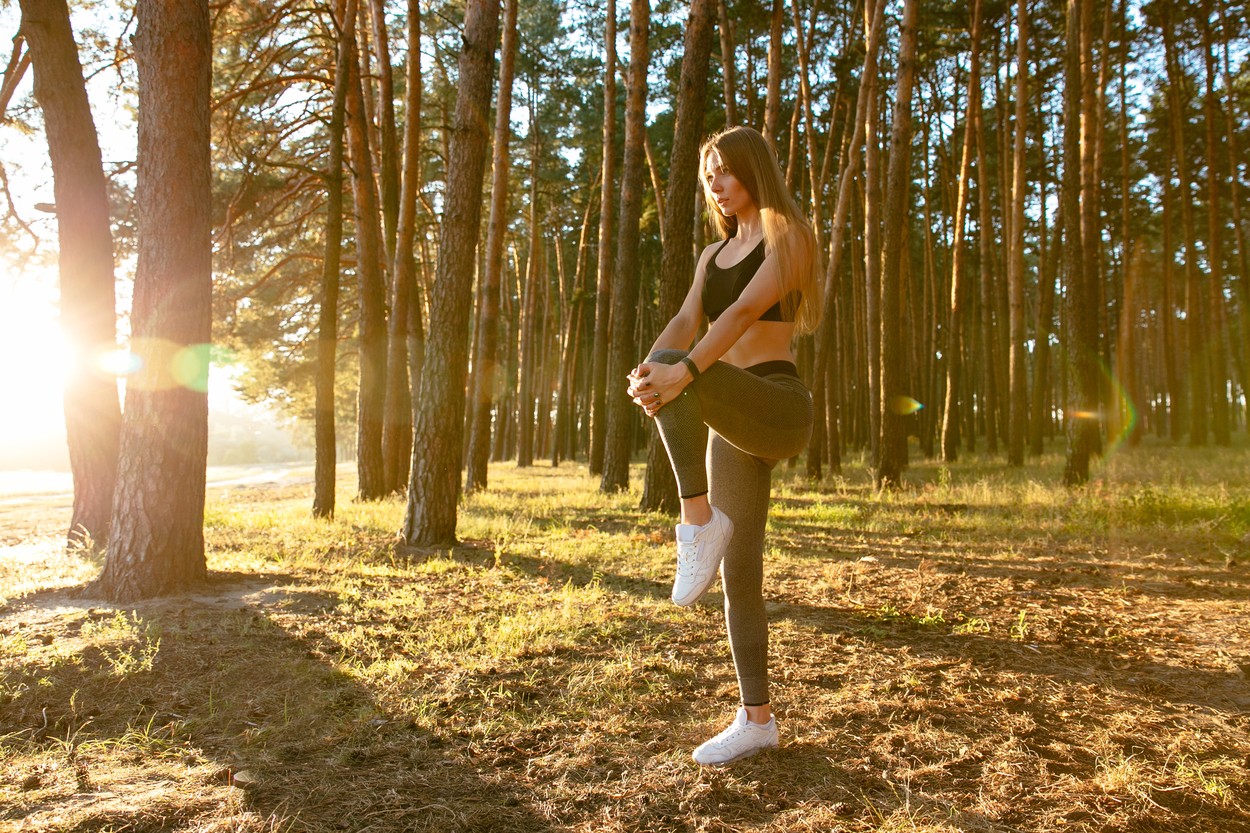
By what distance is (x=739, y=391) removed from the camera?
8.59 feet

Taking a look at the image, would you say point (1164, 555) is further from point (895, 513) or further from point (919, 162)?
point (919, 162)

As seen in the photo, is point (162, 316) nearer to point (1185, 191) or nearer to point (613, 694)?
point (613, 694)

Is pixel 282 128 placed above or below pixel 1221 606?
above

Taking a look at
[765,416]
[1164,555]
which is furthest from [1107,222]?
[765,416]

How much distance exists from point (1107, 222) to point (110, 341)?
25849mm

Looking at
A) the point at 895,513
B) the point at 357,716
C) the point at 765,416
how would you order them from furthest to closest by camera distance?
the point at 895,513, the point at 357,716, the point at 765,416

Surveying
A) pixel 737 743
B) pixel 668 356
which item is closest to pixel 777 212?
pixel 668 356

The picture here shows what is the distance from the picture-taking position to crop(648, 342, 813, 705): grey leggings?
263 centimetres

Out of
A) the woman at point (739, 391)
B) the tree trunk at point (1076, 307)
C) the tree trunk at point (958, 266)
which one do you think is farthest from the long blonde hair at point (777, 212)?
the tree trunk at point (958, 266)

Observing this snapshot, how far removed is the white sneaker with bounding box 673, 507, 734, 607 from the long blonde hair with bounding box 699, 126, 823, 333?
2.82 ft

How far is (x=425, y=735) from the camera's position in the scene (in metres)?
3.34

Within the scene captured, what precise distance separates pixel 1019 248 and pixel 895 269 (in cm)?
449

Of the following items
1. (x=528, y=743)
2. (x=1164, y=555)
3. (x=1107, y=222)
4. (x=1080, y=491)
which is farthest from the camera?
(x=1107, y=222)

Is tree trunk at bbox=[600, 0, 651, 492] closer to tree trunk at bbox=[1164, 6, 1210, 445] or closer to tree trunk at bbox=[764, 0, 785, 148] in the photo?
tree trunk at bbox=[764, 0, 785, 148]
